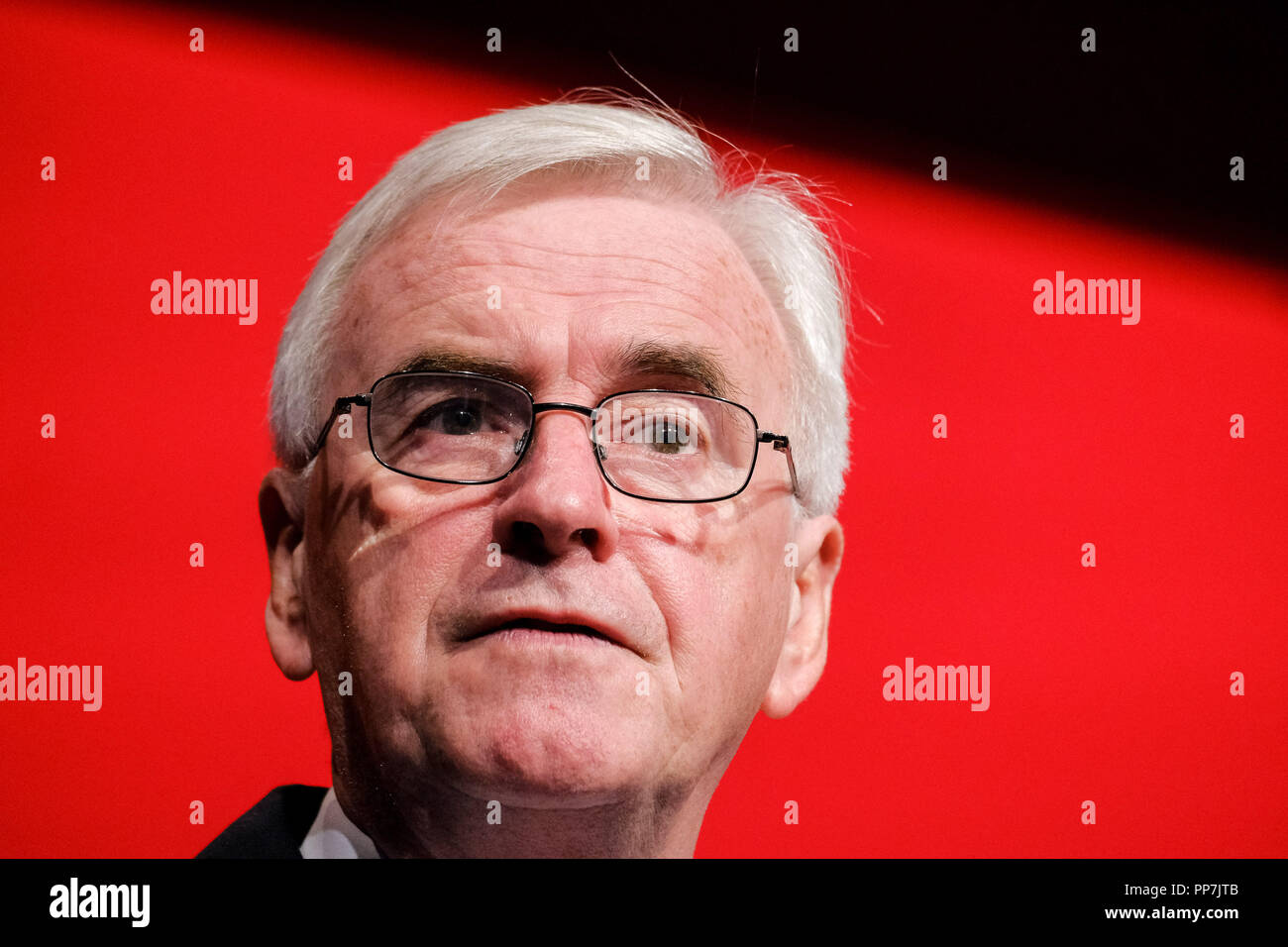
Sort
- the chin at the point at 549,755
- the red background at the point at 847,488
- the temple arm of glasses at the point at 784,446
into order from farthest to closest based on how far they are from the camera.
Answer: the red background at the point at 847,488 < the temple arm of glasses at the point at 784,446 < the chin at the point at 549,755

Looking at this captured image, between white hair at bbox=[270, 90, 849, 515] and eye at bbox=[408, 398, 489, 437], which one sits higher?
white hair at bbox=[270, 90, 849, 515]

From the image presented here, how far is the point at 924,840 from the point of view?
1642 mm

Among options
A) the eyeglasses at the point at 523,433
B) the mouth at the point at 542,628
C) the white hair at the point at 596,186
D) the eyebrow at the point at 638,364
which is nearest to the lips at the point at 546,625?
the mouth at the point at 542,628

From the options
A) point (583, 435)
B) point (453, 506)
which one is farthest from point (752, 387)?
point (453, 506)

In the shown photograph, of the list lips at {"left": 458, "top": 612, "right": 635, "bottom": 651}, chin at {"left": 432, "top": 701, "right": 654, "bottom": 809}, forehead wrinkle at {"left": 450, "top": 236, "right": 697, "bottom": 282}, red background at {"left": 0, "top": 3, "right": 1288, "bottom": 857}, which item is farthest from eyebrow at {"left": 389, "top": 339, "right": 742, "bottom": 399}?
red background at {"left": 0, "top": 3, "right": 1288, "bottom": 857}

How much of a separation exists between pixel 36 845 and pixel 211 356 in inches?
28.6

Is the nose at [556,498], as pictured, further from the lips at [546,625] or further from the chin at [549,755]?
the chin at [549,755]

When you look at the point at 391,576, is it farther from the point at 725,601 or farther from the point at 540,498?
the point at 725,601

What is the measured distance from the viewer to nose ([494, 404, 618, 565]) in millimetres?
1031

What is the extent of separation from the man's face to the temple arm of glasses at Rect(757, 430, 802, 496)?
1 cm

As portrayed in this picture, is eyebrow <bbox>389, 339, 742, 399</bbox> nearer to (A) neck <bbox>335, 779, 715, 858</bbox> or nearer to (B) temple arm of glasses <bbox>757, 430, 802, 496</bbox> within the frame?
(B) temple arm of glasses <bbox>757, 430, 802, 496</bbox>

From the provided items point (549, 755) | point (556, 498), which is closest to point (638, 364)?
point (556, 498)

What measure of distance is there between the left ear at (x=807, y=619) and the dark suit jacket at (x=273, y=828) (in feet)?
1.97

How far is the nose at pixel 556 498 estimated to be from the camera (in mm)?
1031
